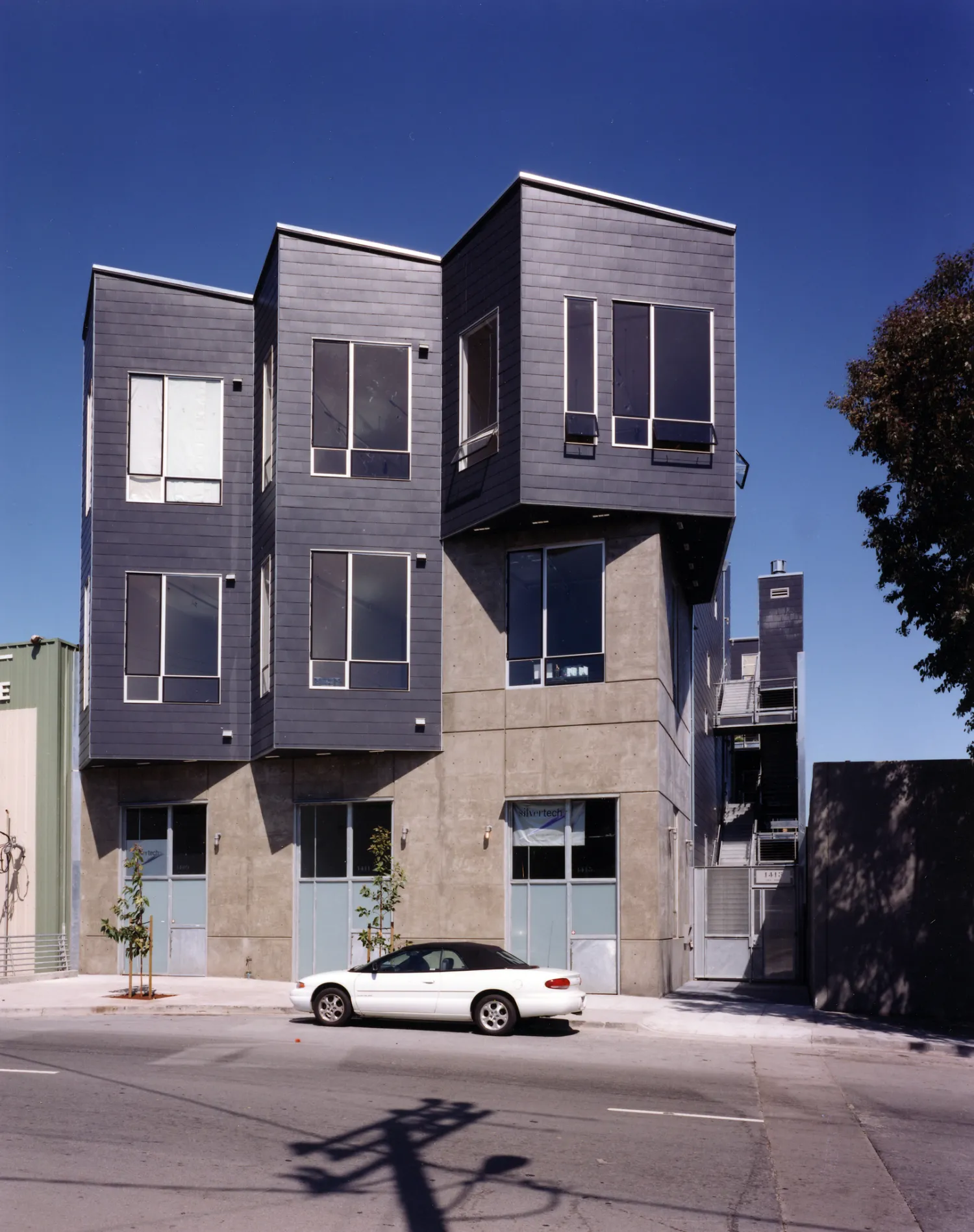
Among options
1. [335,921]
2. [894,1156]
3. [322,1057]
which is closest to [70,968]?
[335,921]

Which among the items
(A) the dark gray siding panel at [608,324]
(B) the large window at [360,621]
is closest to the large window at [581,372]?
(A) the dark gray siding panel at [608,324]

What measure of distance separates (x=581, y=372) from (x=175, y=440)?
905 cm

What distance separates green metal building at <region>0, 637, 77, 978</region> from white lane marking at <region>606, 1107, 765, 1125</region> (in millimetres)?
19443

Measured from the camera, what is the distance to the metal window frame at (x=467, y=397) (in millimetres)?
24891

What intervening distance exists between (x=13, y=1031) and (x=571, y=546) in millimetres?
12510

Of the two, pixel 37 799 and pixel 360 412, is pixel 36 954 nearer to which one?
pixel 37 799

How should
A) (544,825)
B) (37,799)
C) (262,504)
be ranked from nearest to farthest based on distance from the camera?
(544,825) < (262,504) < (37,799)

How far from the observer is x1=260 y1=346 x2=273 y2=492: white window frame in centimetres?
2691

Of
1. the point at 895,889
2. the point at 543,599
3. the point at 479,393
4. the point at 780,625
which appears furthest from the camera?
the point at 780,625

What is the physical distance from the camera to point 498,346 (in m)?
24.9

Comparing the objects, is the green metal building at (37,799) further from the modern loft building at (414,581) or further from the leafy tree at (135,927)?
the leafy tree at (135,927)

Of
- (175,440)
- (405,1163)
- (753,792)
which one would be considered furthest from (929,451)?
(753,792)

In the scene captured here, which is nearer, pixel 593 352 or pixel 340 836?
pixel 593 352

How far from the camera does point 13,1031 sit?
1883 cm
